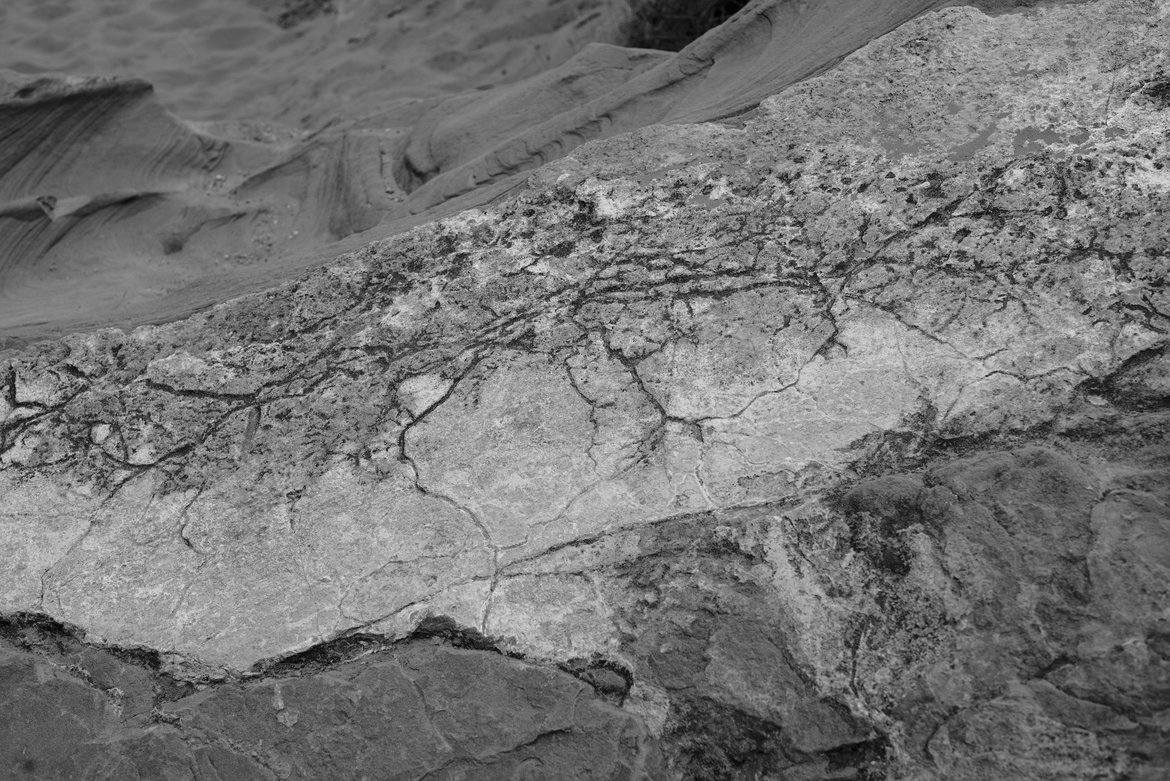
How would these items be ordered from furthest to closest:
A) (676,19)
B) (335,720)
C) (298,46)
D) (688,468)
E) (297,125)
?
(298,46)
(297,125)
(676,19)
(688,468)
(335,720)

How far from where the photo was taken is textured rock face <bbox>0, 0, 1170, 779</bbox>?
1.38m

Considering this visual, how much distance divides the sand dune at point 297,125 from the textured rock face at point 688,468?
29 centimetres

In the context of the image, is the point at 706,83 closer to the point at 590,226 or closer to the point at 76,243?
the point at 590,226

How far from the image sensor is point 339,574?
5.24ft

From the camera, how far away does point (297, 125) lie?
14.5 feet

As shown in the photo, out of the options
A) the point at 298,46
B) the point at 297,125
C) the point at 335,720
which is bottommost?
the point at 335,720

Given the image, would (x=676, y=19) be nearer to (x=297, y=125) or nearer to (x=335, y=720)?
(x=297, y=125)

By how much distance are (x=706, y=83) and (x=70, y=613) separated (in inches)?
71.1

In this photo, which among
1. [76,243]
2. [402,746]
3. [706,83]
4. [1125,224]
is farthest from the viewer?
[76,243]

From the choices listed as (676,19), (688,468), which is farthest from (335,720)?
(676,19)

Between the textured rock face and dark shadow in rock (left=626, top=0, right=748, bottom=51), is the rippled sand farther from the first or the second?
the textured rock face

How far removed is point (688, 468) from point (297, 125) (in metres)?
3.36

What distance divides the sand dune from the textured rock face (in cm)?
29

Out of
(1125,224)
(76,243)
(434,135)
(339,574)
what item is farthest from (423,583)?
(76,243)
